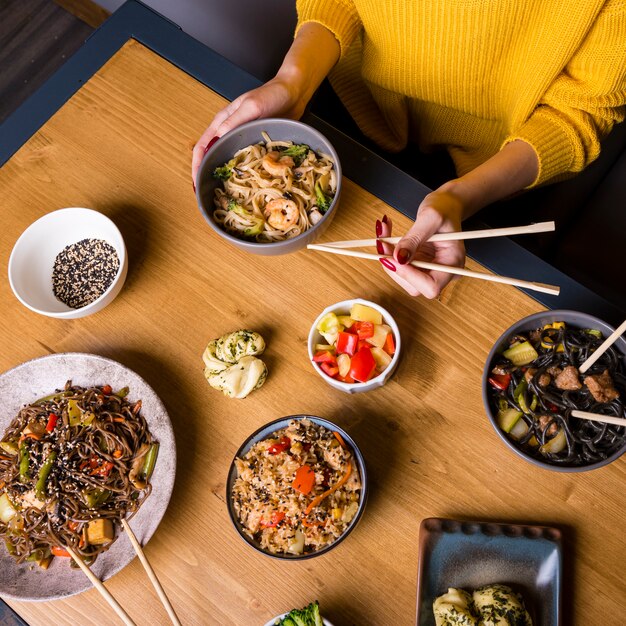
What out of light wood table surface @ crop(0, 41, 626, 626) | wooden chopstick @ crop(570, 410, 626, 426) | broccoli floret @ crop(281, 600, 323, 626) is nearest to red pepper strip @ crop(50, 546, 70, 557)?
light wood table surface @ crop(0, 41, 626, 626)

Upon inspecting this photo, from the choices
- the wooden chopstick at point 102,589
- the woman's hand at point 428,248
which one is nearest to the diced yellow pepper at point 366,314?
the woman's hand at point 428,248

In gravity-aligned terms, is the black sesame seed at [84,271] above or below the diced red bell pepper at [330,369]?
below

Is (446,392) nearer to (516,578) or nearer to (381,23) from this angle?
(516,578)

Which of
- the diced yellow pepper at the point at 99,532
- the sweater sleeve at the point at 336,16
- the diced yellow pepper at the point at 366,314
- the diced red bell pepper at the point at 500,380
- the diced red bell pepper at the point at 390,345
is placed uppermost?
the sweater sleeve at the point at 336,16

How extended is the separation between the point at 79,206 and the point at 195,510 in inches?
38.5

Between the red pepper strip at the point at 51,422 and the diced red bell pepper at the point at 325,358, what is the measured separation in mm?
727

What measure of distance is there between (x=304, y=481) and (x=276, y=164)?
32.1 inches

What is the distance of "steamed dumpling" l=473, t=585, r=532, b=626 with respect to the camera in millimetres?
1367

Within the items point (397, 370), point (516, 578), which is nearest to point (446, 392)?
point (397, 370)

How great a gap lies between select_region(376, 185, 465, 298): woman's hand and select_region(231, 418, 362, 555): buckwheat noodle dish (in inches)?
16.9

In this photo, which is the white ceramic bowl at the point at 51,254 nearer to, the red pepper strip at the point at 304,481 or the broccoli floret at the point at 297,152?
the broccoli floret at the point at 297,152

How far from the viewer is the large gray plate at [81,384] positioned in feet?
4.91

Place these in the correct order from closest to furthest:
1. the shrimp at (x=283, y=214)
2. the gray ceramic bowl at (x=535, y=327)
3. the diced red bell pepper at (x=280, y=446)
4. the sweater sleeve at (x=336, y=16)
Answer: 1. the gray ceramic bowl at (x=535, y=327)
2. the diced red bell pepper at (x=280, y=446)
3. the shrimp at (x=283, y=214)
4. the sweater sleeve at (x=336, y=16)

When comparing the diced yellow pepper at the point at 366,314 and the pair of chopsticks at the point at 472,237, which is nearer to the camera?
the pair of chopsticks at the point at 472,237
